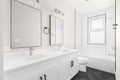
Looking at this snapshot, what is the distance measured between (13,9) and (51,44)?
1263mm

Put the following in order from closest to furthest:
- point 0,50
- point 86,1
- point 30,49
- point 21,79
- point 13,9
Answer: point 0,50 → point 21,79 → point 13,9 → point 30,49 → point 86,1

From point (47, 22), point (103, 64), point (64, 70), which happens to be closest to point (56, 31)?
point (47, 22)

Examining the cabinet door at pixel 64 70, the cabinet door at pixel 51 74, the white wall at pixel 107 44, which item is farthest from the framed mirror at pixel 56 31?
the white wall at pixel 107 44

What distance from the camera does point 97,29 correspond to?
152 inches

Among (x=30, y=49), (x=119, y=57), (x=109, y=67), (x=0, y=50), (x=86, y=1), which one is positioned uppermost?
(x=86, y=1)

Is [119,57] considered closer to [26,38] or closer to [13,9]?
[26,38]

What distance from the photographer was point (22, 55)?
64.2 inches

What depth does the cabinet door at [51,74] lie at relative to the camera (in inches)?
57.0

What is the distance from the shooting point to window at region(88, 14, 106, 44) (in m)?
3.63

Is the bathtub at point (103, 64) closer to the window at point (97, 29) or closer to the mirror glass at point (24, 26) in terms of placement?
the window at point (97, 29)

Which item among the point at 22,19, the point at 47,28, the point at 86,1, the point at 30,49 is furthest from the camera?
the point at 86,1

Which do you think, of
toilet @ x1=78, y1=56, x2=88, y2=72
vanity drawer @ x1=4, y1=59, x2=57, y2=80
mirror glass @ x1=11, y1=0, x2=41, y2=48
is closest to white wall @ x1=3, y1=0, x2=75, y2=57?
mirror glass @ x1=11, y1=0, x2=41, y2=48

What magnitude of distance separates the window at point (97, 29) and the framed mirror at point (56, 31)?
1.90 metres

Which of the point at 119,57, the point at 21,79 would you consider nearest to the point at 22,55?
the point at 21,79
